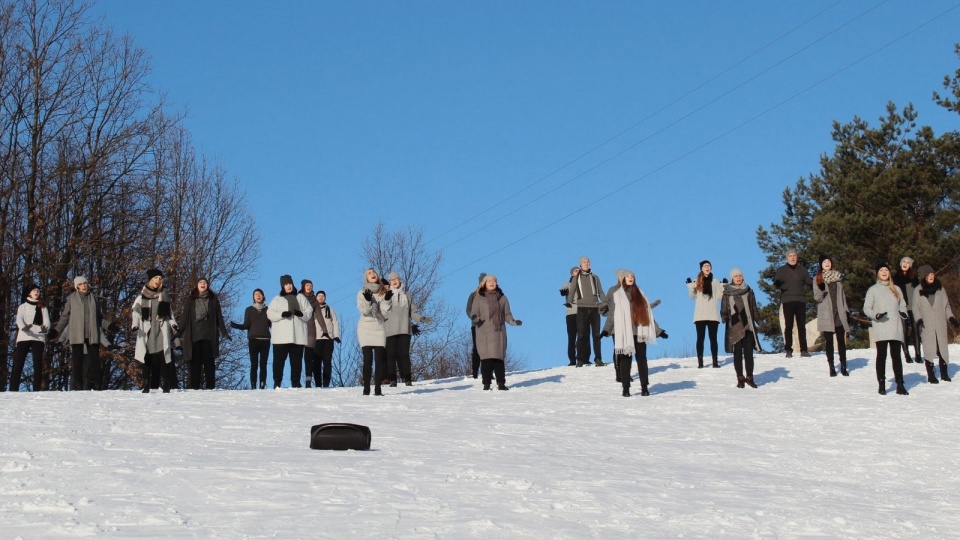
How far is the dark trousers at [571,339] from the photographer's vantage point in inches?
986

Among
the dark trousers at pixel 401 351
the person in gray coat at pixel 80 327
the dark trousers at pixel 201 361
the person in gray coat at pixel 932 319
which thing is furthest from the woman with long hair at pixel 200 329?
the person in gray coat at pixel 932 319

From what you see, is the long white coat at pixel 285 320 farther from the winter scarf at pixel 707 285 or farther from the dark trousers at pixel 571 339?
the winter scarf at pixel 707 285

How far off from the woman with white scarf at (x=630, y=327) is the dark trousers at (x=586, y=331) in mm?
4074

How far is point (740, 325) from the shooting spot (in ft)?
68.2

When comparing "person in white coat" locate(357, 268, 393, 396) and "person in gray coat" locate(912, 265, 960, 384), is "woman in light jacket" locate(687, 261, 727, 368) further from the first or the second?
"person in white coat" locate(357, 268, 393, 396)

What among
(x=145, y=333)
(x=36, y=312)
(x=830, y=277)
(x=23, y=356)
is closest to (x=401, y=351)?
(x=145, y=333)

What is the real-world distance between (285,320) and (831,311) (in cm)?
965

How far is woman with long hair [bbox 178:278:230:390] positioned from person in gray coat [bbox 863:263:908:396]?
10644mm

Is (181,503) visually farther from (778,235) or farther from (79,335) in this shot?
(778,235)

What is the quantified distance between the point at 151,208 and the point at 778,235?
84.3ft

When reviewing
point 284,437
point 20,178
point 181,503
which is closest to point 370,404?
point 284,437

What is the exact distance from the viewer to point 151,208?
37.1 metres

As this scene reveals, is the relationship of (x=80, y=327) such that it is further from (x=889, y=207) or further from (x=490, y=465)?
(x=889, y=207)

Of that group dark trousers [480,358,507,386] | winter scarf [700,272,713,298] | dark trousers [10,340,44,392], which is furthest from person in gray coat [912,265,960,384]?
dark trousers [10,340,44,392]
